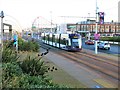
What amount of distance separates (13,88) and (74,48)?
42.0 meters

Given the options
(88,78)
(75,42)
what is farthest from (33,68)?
(75,42)

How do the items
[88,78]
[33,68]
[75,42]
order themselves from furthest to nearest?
[75,42] < [88,78] < [33,68]

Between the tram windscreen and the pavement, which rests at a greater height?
the tram windscreen

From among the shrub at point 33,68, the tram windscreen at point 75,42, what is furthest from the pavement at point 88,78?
the tram windscreen at point 75,42

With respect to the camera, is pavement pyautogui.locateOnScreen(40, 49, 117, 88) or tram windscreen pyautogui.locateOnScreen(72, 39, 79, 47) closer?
pavement pyautogui.locateOnScreen(40, 49, 117, 88)

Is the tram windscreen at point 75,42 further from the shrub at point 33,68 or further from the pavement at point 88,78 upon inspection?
the shrub at point 33,68

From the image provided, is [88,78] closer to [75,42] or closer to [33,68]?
[33,68]

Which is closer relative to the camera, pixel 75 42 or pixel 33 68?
pixel 33 68

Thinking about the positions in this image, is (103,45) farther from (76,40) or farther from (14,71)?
(14,71)

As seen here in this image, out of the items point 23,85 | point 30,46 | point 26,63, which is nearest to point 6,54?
point 26,63

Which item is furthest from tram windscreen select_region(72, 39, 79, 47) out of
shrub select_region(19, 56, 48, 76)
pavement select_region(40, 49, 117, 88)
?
shrub select_region(19, 56, 48, 76)

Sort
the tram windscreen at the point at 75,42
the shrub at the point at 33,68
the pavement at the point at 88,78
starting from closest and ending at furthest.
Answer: the shrub at the point at 33,68
the pavement at the point at 88,78
the tram windscreen at the point at 75,42

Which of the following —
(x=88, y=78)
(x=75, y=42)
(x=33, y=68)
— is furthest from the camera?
(x=75, y=42)

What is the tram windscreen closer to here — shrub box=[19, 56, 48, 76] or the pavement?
the pavement
